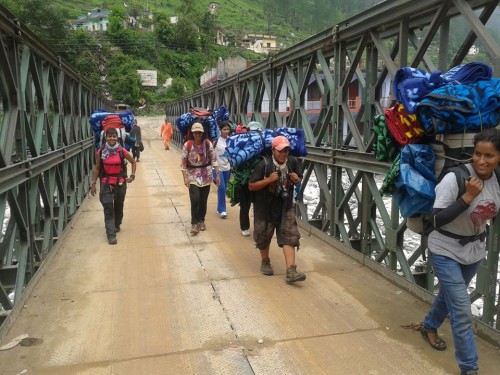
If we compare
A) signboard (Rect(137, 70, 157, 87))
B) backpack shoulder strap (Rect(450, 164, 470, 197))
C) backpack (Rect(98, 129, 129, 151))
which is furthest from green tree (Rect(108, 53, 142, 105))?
backpack shoulder strap (Rect(450, 164, 470, 197))

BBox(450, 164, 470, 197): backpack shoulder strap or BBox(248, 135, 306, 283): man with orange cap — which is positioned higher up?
BBox(450, 164, 470, 197): backpack shoulder strap

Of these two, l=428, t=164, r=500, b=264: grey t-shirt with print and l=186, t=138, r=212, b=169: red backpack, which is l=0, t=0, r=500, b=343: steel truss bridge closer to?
l=428, t=164, r=500, b=264: grey t-shirt with print

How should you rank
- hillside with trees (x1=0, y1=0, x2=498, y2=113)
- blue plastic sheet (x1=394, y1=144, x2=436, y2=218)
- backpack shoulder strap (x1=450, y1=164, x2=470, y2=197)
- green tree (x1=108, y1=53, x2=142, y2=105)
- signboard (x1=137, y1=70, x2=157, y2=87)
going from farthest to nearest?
1. signboard (x1=137, y1=70, x2=157, y2=87)
2. hillside with trees (x1=0, y1=0, x2=498, y2=113)
3. green tree (x1=108, y1=53, x2=142, y2=105)
4. blue plastic sheet (x1=394, y1=144, x2=436, y2=218)
5. backpack shoulder strap (x1=450, y1=164, x2=470, y2=197)

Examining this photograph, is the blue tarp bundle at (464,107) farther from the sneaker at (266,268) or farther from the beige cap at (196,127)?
the beige cap at (196,127)

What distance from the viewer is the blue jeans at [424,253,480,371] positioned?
286cm

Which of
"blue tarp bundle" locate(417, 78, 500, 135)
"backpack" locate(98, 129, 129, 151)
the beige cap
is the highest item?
"blue tarp bundle" locate(417, 78, 500, 135)

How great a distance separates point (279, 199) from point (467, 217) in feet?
7.37

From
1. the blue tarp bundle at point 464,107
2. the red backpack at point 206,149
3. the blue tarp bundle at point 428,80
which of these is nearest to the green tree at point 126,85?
the red backpack at point 206,149

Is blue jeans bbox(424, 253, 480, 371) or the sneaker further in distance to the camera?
the sneaker

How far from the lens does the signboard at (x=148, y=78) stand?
198 ft

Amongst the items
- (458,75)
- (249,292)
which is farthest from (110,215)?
(458,75)

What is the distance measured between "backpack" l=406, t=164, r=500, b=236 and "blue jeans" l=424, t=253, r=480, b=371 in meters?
0.29

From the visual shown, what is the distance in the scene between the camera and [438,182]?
3.12 meters

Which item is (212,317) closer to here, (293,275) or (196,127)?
(293,275)
